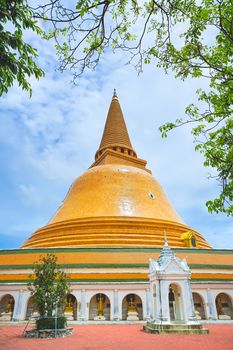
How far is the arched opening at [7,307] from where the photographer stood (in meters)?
14.4

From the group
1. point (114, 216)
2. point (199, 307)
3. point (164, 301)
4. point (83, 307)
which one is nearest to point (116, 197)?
point (114, 216)

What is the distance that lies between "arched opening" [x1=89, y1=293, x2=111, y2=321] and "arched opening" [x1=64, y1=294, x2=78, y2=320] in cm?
81

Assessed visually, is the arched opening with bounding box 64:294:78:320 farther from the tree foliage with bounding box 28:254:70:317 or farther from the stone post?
the stone post

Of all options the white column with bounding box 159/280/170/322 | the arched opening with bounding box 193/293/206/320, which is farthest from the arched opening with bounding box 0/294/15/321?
the arched opening with bounding box 193/293/206/320

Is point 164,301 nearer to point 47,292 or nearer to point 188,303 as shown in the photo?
point 188,303

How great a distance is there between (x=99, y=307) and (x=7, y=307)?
4917 millimetres

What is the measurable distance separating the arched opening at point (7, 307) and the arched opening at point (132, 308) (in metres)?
5.96

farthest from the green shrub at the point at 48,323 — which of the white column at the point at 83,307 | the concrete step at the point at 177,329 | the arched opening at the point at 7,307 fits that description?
the arched opening at the point at 7,307

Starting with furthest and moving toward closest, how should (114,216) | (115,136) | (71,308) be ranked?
(115,136) < (114,216) < (71,308)

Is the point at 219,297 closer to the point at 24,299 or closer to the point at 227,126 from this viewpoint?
the point at 24,299

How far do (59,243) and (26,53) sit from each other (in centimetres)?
1627

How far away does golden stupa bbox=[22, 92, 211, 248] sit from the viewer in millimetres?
18922

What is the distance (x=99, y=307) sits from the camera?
580 inches

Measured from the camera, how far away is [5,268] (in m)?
16.0
